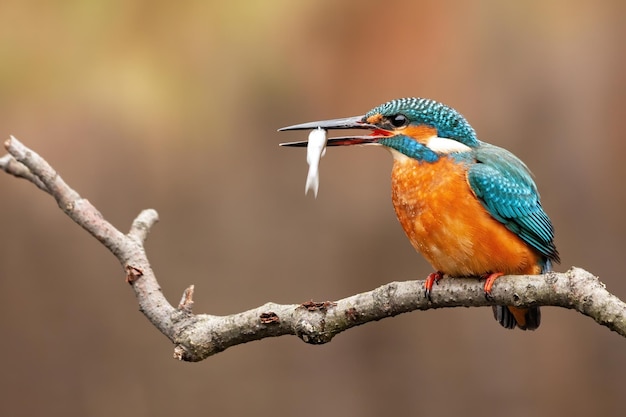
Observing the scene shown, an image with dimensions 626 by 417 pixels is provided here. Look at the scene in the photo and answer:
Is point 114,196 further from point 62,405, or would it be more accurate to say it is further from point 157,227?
point 62,405

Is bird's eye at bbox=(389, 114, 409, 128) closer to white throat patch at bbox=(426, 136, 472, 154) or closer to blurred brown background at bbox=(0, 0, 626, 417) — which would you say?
white throat patch at bbox=(426, 136, 472, 154)

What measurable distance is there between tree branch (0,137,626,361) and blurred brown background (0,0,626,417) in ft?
5.25

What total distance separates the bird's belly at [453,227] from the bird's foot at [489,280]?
0.01 meters

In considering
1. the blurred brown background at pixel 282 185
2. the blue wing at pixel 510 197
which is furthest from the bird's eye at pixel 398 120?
the blurred brown background at pixel 282 185

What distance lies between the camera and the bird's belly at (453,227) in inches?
71.1

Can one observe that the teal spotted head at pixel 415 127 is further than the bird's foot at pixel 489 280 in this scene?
Yes

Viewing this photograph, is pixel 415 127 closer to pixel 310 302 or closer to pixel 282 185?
pixel 310 302

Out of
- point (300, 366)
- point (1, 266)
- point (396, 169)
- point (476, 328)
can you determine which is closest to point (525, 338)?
point (476, 328)

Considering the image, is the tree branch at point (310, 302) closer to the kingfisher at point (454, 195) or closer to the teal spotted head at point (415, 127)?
the kingfisher at point (454, 195)

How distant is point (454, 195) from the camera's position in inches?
72.8

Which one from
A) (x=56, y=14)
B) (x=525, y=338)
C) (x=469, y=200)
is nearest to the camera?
(x=469, y=200)

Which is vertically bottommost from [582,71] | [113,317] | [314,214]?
[113,317]

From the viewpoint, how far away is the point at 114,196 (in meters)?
3.85

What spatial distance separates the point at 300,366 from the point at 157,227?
0.92 meters
